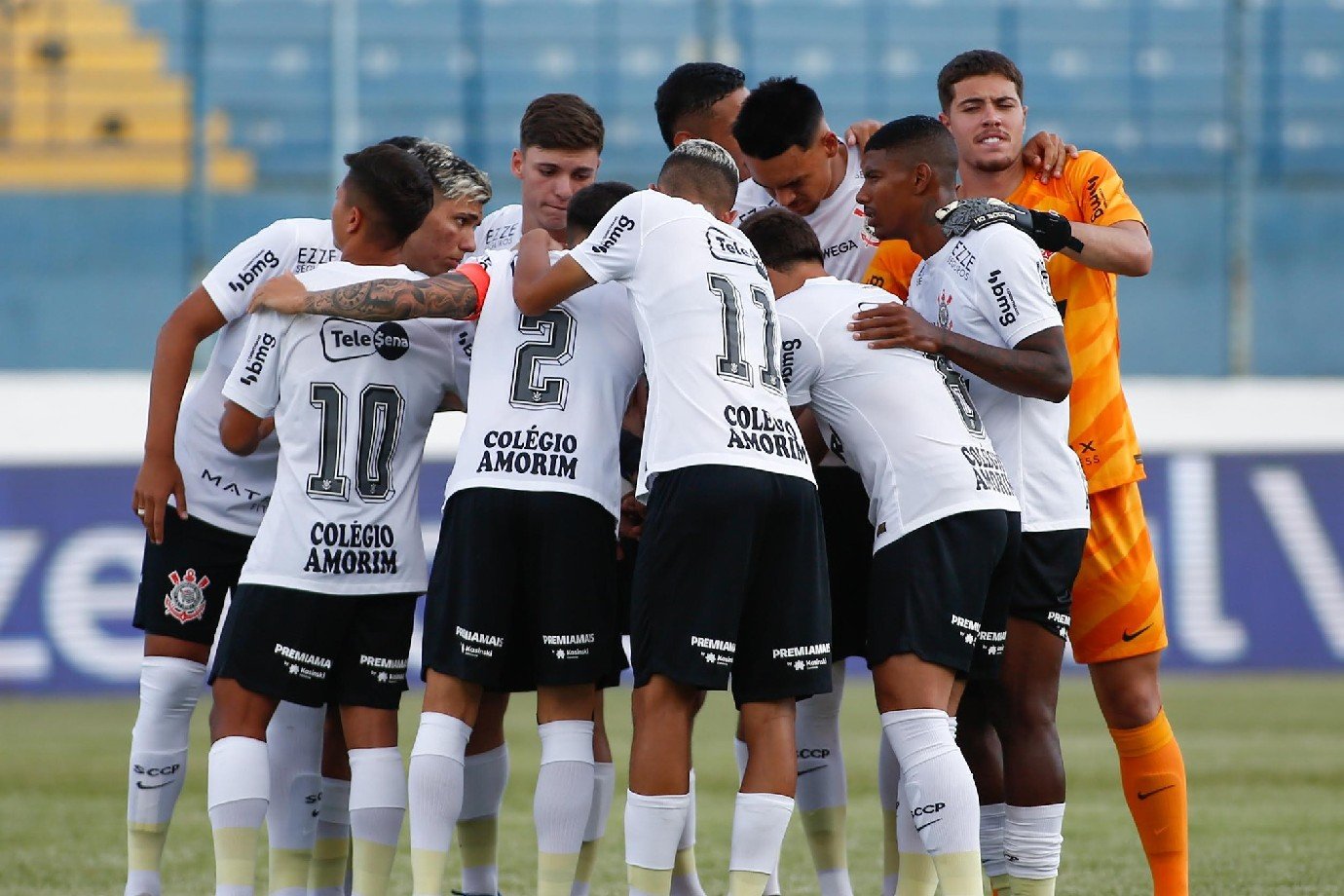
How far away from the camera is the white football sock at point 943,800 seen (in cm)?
445

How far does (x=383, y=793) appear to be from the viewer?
4.65 metres

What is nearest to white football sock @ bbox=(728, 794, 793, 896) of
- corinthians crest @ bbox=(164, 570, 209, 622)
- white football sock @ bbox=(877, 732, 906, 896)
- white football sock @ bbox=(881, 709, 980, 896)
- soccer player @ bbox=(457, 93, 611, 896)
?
white football sock @ bbox=(881, 709, 980, 896)

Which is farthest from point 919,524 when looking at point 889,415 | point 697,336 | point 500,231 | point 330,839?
point 330,839

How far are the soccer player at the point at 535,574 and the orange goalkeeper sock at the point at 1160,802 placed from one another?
1694 millimetres

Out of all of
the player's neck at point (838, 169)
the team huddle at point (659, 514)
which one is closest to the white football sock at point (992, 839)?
the team huddle at point (659, 514)

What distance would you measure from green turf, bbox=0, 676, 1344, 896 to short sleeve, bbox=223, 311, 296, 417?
81.4 inches

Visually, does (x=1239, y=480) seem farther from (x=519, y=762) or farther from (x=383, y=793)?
(x=383, y=793)

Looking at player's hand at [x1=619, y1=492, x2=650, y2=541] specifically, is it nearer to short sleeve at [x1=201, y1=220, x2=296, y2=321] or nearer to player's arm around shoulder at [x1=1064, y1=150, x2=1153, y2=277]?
short sleeve at [x1=201, y1=220, x2=296, y2=321]

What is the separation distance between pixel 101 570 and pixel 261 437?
Answer: 806 cm

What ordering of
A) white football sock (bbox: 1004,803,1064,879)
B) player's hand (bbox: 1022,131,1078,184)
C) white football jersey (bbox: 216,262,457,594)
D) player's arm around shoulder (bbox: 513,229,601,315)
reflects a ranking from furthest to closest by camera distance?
player's hand (bbox: 1022,131,1078,184), white football sock (bbox: 1004,803,1064,879), white football jersey (bbox: 216,262,457,594), player's arm around shoulder (bbox: 513,229,601,315)

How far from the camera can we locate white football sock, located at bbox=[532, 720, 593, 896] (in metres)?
4.61

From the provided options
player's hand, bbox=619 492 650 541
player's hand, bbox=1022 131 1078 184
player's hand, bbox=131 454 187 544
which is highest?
player's hand, bbox=1022 131 1078 184

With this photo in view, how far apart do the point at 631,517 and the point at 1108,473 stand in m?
1.49

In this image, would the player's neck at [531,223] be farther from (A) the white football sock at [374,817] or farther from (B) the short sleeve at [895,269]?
(A) the white football sock at [374,817]
